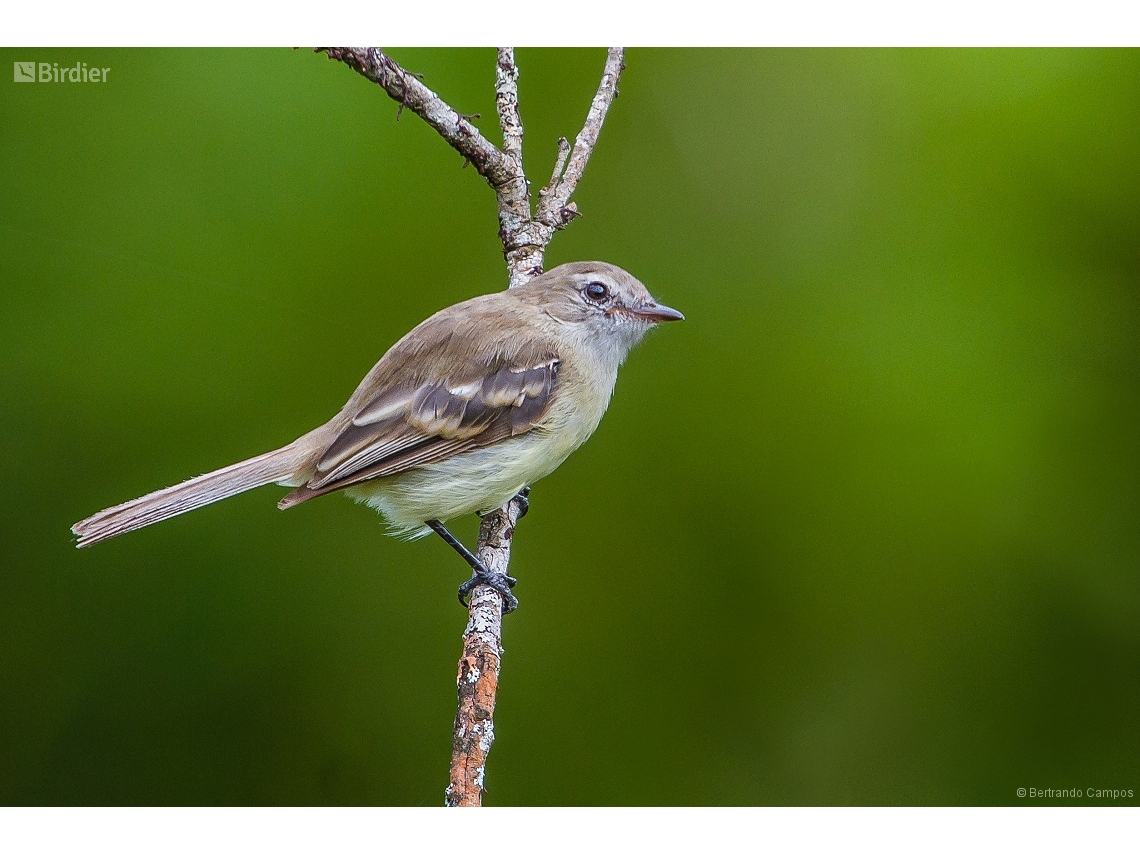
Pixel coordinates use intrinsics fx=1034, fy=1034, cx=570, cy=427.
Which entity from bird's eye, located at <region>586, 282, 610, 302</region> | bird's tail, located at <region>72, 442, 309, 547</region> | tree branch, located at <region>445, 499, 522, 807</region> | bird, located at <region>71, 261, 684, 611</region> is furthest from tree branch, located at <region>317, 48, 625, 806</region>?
bird's tail, located at <region>72, 442, 309, 547</region>

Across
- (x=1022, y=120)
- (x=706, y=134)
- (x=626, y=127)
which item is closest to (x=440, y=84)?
(x=626, y=127)

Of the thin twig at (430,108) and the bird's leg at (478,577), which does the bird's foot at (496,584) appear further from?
the thin twig at (430,108)

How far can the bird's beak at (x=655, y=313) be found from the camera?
2.48 metres

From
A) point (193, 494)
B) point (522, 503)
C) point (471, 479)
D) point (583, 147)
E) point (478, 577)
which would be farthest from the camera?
point (522, 503)

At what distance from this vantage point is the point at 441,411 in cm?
236

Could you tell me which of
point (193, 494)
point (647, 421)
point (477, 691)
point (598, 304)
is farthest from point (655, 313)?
point (193, 494)

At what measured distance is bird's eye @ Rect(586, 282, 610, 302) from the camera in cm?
251

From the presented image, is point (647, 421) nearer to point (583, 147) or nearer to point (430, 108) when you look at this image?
point (583, 147)

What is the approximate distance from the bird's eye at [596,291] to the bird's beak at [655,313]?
0.08 m

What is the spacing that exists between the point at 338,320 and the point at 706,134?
109 centimetres

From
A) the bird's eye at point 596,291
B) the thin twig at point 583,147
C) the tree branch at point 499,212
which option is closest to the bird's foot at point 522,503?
the tree branch at point 499,212

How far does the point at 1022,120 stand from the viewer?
105 inches

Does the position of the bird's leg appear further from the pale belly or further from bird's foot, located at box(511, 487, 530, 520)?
bird's foot, located at box(511, 487, 530, 520)

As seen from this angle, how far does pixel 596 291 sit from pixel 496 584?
2.44 ft
